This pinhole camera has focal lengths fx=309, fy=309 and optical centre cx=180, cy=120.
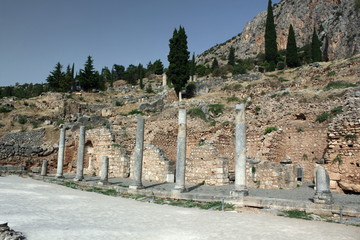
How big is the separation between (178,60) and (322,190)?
1475 inches

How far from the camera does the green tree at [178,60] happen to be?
45156 millimetres

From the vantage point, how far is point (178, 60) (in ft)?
150

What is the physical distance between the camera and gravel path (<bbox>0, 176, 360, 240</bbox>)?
22.5ft

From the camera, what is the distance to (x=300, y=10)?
86.6 meters

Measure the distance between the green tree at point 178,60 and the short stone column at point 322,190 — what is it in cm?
3544

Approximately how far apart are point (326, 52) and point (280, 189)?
49854mm

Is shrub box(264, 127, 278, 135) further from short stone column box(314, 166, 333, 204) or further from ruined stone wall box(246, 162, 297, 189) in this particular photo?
short stone column box(314, 166, 333, 204)

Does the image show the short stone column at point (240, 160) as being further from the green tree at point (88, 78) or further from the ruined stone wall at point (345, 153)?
the green tree at point (88, 78)

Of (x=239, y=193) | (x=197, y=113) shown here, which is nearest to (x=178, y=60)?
(x=197, y=113)

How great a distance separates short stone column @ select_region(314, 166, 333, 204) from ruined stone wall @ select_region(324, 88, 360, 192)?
508 centimetres

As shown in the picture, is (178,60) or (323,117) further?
(178,60)

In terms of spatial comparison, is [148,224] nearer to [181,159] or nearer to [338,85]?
[181,159]

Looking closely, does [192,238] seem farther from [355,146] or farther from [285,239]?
[355,146]

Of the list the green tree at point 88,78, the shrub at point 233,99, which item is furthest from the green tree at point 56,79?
the shrub at point 233,99
